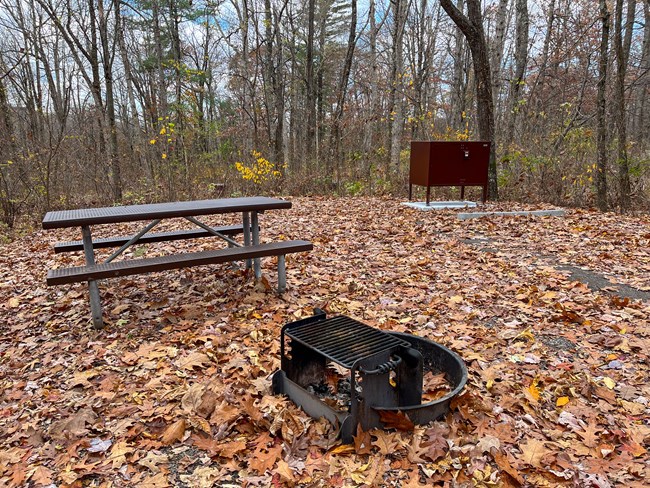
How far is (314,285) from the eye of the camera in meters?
4.77

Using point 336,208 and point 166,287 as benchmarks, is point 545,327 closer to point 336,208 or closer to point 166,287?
point 166,287

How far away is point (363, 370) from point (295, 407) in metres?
0.64

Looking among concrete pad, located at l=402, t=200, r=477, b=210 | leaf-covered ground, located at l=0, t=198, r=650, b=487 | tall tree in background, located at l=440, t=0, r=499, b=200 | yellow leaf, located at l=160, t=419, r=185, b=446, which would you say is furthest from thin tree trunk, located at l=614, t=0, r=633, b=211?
yellow leaf, located at l=160, t=419, r=185, b=446

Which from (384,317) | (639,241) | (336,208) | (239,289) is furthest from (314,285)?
(336,208)

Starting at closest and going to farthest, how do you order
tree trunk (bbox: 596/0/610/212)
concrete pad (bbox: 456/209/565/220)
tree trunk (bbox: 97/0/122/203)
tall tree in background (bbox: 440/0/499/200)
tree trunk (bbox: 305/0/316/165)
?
concrete pad (bbox: 456/209/565/220) < tree trunk (bbox: 596/0/610/212) < tall tree in background (bbox: 440/0/499/200) < tree trunk (bbox: 97/0/122/203) < tree trunk (bbox: 305/0/316/165)

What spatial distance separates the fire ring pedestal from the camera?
2256mm

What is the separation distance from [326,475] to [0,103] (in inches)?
436

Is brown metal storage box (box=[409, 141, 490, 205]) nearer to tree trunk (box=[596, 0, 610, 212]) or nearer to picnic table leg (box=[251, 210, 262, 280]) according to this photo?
tree trunk (box=[596, 0, 610, 212])

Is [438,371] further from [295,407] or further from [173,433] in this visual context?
[173,433]

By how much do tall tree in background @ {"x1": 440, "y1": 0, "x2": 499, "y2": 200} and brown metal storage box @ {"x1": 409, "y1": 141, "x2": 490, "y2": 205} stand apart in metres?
0.91

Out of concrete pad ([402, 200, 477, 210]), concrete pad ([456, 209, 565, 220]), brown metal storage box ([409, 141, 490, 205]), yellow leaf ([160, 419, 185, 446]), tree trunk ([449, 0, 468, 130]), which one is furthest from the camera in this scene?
tree trunk ([449, 0, 468, 130])

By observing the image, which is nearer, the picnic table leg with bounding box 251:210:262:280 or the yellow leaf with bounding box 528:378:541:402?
the yellow leaf with bounding box 528:378:541:402

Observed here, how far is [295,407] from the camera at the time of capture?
2609mm

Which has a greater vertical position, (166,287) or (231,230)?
(231,230)
